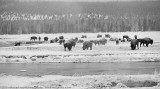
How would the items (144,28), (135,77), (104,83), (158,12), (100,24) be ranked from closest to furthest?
(104,83), (135,77), (144,28), (100,24), (158,12)

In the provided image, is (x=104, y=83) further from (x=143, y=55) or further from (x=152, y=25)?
(x=152, y=25)

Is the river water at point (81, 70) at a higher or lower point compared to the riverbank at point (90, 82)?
lower

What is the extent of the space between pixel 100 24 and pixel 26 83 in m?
144

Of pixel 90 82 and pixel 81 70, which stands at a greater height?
pixel 90 82

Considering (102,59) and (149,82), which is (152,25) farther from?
(149,82)

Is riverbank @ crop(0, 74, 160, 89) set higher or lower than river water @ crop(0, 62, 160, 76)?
higher

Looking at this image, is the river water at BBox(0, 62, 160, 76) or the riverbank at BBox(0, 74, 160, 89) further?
the river water at BBox(0, 62, 160, 76)

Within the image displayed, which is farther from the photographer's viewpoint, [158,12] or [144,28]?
[158,12]

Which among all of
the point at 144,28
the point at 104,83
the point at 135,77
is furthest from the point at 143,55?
the point at 144,28

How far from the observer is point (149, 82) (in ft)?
54.4

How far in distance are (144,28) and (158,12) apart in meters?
34.8

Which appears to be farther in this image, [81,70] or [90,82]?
[81,70]

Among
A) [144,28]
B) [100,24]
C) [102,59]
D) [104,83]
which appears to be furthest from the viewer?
[100,24]

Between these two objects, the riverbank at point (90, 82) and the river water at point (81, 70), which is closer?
the riverbank at point (90, 82)
